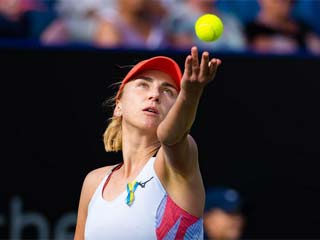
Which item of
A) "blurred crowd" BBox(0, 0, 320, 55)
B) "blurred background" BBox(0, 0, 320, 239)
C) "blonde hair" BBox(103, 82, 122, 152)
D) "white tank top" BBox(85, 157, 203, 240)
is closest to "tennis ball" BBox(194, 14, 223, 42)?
"white tank top" BBox(85, 157, 203, 240)

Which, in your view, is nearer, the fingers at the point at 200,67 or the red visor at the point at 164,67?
the fingers at the point at 200,67

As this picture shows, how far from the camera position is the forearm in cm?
321

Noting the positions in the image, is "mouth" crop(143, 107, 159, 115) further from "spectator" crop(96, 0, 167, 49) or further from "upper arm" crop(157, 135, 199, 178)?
"spectator" crop(96, 0, 167, 49)

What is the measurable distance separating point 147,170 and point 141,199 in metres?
0.16

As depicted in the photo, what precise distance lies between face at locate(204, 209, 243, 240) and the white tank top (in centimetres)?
232

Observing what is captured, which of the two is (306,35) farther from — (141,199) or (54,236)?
(141,199)

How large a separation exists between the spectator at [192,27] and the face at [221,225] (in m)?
1.50

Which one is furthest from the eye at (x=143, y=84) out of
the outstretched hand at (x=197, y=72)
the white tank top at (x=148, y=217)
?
the outstretched hand at (x=197, y=72)

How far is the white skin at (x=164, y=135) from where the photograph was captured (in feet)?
10.6

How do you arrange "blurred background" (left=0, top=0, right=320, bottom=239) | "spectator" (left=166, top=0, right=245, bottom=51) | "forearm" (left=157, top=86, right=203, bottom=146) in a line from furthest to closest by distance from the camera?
"spectator" (left=166, top=0, right=245, bottom=51) → "blurred background" (left=0, top=0, right=320, bottom=239) → "forearm" (left=157, top=86, right=203, bottom=146)

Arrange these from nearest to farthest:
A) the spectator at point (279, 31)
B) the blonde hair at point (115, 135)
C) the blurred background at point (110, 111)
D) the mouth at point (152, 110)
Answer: the mouth at point (152, 110)
the blonde hair at point (115, 135)
the blurred background at point (110, 111)
the spectator at point (279, 31)

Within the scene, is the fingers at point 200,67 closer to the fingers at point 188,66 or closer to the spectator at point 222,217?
the fingers at point 188,66

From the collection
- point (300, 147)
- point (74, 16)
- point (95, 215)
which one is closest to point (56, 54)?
point (74, 16)

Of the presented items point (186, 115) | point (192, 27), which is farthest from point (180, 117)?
point (192, 27)
